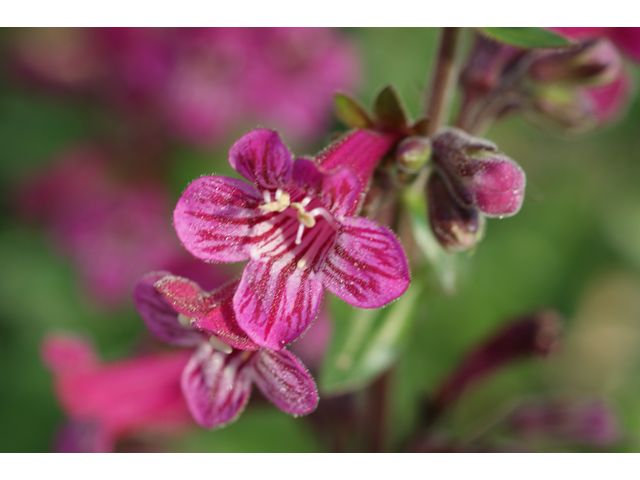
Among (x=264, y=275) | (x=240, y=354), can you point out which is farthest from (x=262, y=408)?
(x=264, y=275)

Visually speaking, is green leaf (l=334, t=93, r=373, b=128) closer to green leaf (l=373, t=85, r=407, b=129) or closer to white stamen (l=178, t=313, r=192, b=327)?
green leaf (l=373, t=85, r=407, b=129)

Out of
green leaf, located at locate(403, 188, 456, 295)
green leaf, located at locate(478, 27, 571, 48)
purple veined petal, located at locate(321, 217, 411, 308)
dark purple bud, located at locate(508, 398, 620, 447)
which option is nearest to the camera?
purple veined petal, located at locate(321, 217, 411, 308)

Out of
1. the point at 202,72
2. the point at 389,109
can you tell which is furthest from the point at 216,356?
the point at 202,72

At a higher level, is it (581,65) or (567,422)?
(581,65)

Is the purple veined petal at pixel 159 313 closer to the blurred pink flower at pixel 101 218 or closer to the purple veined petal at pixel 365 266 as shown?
the purple veined petal at pixel 365 266

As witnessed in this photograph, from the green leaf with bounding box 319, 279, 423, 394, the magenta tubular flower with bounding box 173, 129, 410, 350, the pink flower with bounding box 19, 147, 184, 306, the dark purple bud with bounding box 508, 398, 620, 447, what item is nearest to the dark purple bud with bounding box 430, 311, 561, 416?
the dark purple bud with bounding box 508, 398, 620, 447

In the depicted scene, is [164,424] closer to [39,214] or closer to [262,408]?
[262,408]

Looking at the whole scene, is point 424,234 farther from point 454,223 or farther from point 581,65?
point 581,65
